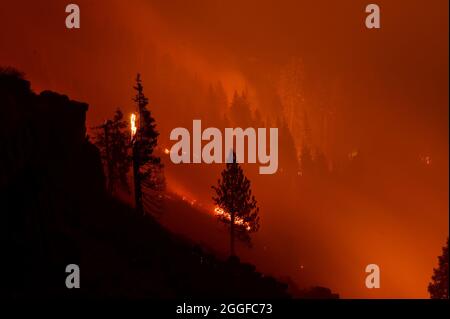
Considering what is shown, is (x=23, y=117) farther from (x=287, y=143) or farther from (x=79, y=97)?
(x=287, y=143)

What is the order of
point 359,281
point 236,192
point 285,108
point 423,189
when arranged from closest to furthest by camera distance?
point 236,192 → point 359,281 → point 423,189 → point 285,108

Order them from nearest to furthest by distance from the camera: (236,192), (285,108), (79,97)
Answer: (236,192) < (79,97) < (285,108)

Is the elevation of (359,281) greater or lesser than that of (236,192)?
lesser

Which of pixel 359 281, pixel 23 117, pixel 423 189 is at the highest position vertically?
pixel 23 117

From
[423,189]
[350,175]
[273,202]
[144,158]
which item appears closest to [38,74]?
[273,202]

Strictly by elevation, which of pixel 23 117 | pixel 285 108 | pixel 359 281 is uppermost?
pixel 285 108

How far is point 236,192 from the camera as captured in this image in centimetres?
3538

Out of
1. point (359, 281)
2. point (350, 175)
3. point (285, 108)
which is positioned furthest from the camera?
point (285, 108)

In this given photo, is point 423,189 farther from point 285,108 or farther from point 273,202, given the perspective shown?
point 273,202

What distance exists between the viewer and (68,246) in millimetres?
19062

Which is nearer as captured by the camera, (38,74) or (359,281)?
(359,281)

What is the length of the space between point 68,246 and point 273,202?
72.0m

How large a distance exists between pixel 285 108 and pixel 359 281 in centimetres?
11921
